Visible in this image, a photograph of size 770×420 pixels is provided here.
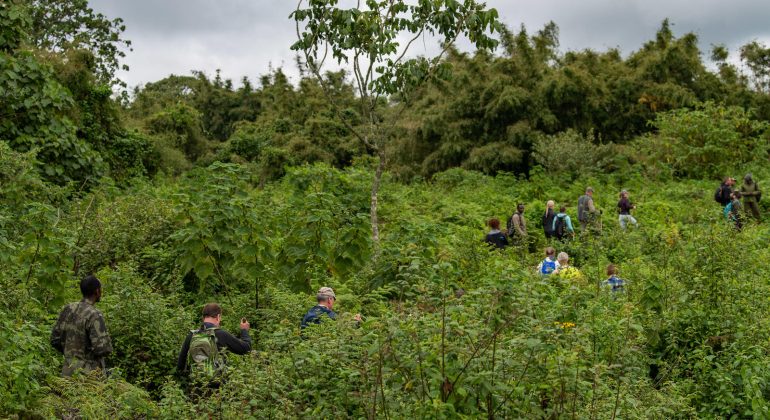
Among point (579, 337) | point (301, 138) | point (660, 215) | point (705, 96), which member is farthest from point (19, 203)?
point (705, 96)

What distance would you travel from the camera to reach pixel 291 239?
9984mm

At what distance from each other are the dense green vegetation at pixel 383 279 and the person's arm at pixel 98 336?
10.9 inches

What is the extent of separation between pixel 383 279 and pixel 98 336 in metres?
3.72

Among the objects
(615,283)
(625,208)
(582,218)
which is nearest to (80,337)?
(615,283)

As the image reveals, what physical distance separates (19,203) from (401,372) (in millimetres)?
8159

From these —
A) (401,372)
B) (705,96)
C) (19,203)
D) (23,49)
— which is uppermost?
(705,96)

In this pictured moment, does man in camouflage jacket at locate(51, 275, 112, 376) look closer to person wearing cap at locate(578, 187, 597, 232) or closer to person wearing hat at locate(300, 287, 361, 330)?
person wearing hat at locate(300, 287, 361, 330)

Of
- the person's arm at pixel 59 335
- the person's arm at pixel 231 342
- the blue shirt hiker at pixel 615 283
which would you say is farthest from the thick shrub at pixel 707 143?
the person's arm at pixel 59 335

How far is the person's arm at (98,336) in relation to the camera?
687cm

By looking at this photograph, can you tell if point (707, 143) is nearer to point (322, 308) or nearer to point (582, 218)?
point (582, 218)

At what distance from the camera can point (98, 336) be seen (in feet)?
22.6

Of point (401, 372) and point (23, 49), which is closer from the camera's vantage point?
point (401, 372)

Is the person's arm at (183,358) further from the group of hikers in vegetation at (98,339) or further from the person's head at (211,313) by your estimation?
the person's head at (211,313)

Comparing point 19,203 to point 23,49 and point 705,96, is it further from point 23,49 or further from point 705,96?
point 705,96
